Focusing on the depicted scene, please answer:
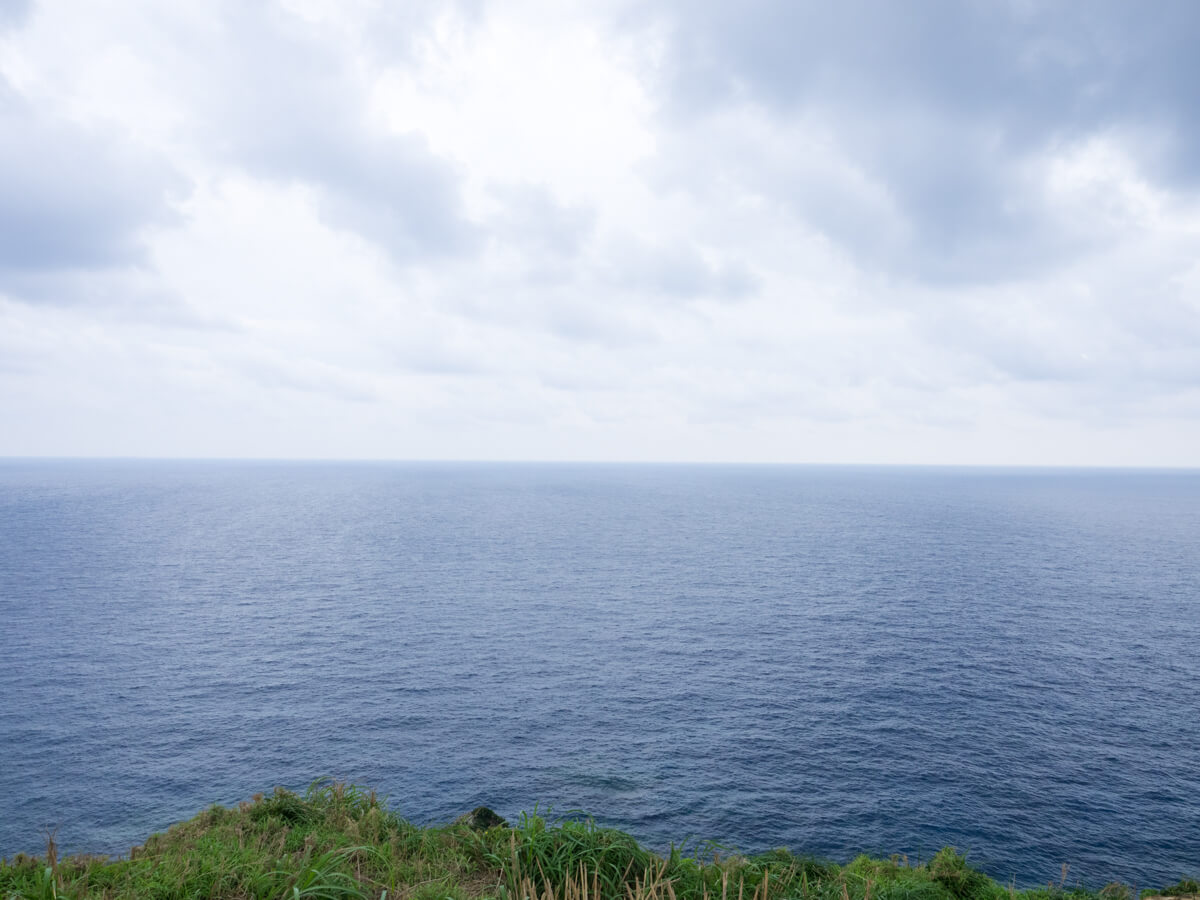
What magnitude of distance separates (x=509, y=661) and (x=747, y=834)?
135 ft

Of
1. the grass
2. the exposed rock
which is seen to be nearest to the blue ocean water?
the exposed rock

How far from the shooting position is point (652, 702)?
68.1 m

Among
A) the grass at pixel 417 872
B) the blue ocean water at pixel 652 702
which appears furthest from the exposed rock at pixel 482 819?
the grass at pixel 417 872

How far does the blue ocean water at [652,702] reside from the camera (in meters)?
48.5

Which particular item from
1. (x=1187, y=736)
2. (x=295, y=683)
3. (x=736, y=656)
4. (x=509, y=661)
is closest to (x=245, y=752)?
(x=295, y=683)

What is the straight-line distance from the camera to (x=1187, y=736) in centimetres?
5831

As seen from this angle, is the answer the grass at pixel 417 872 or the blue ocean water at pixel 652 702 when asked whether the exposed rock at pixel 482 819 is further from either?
the grass at pixel 417 872

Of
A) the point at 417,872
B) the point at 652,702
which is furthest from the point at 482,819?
the point at 652,702

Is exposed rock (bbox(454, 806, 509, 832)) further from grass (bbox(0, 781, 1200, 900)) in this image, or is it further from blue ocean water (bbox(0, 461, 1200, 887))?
grass (bbox(0, 781, 1200, 900))

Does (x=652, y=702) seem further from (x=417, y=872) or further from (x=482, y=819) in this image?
(x=417, y=872)

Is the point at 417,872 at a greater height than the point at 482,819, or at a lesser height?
greater

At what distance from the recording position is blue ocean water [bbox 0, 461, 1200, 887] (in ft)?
159

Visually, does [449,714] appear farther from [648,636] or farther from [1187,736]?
[1187,736]

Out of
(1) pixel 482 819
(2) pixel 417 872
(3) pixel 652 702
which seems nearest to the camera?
(2) pixel 417 872
